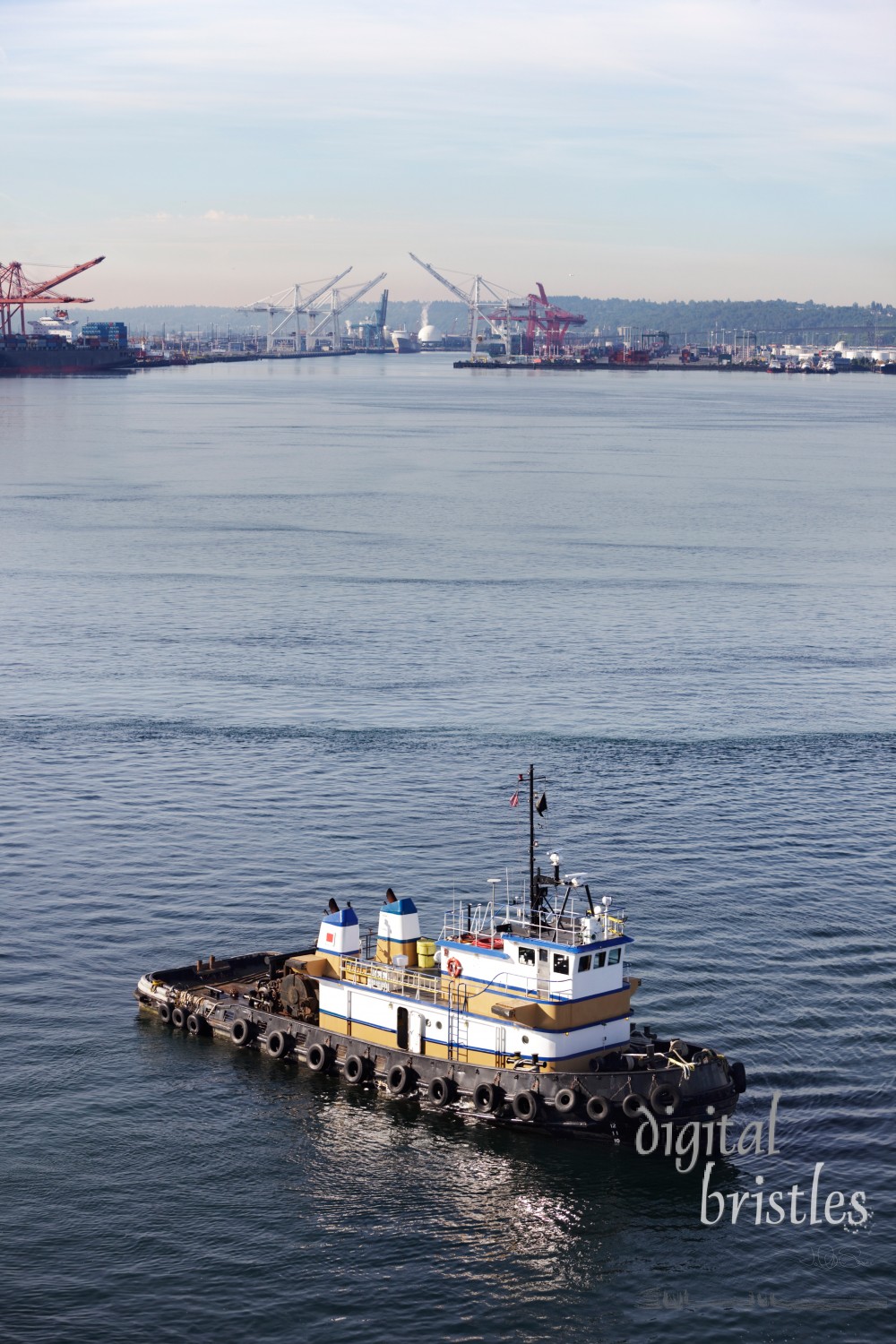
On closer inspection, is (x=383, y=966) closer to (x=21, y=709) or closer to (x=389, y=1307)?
(x=389, y=1307)

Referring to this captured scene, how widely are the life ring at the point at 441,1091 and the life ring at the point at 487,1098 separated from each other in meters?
0.65

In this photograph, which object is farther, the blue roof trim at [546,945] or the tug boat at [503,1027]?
the blue roof trim at [546,945]

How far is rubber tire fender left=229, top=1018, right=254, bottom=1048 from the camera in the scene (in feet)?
136

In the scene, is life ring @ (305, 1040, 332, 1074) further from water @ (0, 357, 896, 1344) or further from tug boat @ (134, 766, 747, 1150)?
water @ (0, 357, 896, 1344)

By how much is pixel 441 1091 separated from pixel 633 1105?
15.1ft

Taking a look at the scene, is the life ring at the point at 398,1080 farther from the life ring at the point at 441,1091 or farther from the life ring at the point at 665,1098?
the life ring at the point at 665,1098

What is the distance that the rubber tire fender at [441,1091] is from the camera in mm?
37719

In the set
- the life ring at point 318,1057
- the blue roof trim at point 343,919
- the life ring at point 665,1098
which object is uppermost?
the blue roof trim at point 343,919

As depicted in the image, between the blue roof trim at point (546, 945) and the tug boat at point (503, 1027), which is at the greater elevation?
the blue roof trim at point (546, 945)

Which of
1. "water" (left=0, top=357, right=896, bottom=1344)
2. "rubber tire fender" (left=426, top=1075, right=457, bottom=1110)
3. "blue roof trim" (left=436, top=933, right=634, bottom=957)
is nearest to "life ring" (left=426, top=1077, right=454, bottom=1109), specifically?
"rubber tire fender" (left=426, top=1075, right=457, bottom=1110)

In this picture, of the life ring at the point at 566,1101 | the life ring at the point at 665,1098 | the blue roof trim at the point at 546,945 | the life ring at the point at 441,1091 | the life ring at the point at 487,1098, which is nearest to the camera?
the life ring at the point at 665,1098

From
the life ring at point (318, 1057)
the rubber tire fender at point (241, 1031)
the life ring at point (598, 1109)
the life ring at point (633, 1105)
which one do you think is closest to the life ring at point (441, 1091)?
the life ring at point (318, 1057)

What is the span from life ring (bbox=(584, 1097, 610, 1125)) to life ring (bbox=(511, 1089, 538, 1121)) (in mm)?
1147

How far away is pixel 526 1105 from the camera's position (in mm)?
36438
